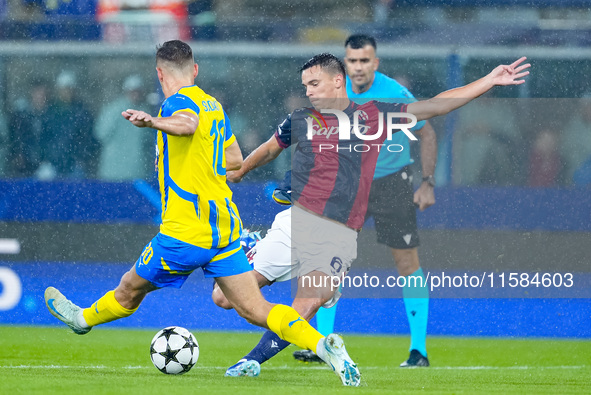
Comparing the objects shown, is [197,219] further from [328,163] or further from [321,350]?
[328,163]

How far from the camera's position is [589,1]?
9570 millimetres

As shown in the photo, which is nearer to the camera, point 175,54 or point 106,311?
point 175,54

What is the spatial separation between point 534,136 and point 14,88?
4698 millimetres

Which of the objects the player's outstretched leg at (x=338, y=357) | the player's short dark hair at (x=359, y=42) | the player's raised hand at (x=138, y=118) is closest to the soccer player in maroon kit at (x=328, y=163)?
the player's outstretched leg at (x=338, y=357)

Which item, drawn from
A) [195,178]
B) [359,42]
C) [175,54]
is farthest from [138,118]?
[359,42]

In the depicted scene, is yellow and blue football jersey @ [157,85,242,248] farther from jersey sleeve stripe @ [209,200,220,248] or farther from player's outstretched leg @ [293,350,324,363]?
player's outstretched leg @ [293,350,324,363]

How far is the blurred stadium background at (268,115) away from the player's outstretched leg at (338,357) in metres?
4.11

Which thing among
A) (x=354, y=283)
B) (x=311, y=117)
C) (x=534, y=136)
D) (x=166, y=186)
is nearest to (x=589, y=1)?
(x=534, y=136)

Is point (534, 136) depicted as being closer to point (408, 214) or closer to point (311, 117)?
point (408, 214)

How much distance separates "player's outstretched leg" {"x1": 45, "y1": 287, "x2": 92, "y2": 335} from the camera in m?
5.43

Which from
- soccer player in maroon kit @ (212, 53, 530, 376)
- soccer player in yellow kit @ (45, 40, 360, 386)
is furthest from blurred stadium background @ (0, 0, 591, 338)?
soccer player in yellow kit @ (45, 40, 360, 386)

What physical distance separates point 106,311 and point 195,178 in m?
0.84

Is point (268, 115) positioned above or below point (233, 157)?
above

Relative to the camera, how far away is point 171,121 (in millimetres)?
4746
